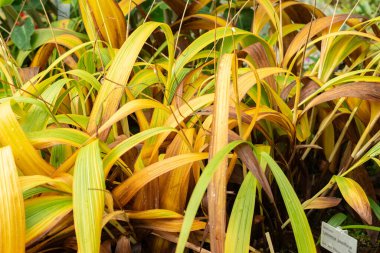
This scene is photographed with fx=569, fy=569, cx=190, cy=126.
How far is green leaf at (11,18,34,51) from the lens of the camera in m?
1.58

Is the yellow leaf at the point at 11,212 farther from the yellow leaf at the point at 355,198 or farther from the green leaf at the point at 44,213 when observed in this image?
the yellow leaf at the point at 355,198

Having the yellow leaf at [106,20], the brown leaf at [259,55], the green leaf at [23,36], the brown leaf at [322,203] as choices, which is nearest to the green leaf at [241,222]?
the brown leaf at [322,203]

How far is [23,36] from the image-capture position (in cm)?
159

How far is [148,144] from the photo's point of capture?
3.25 ft

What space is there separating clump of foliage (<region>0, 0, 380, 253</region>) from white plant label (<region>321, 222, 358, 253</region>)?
37mm

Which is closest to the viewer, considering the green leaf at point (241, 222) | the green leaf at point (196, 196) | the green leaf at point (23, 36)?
the green leaf at point (196, 196)

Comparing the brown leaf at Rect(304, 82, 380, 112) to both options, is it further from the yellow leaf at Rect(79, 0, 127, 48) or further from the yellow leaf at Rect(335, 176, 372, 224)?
the yellow leaf at Rect(79, 0, 127, 48)

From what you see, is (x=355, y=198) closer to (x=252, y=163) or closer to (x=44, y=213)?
(x=252, y=163)

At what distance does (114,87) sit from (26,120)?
0.16 metres

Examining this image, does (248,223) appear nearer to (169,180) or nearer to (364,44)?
(169,180)

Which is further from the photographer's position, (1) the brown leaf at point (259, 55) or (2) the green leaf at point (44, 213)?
(1) the brown leaf at point (259, 55)

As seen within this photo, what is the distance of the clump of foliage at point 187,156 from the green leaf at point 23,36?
0.27m

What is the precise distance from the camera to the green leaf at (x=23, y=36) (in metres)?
1.58

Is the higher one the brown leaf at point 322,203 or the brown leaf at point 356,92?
the brown leaf at point 356,92
